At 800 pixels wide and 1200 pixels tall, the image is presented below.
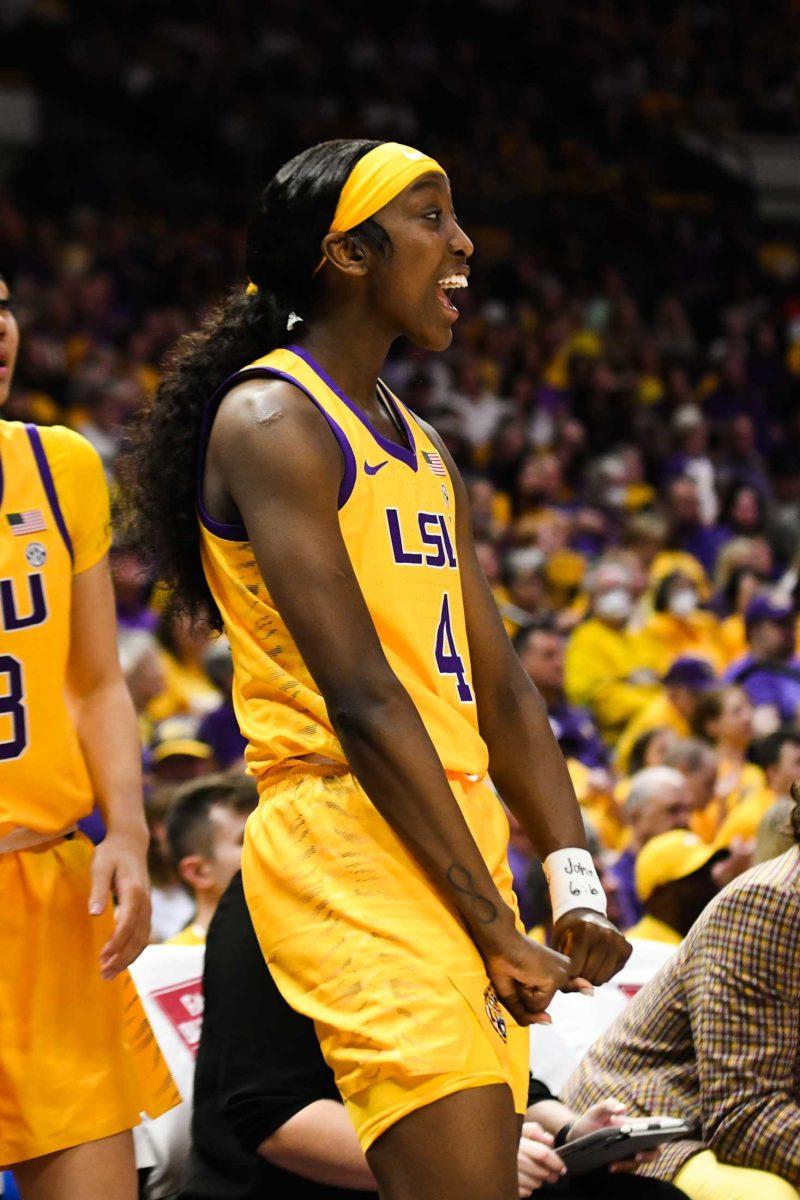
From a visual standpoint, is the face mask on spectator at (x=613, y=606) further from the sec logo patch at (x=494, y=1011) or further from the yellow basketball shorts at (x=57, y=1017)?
the sec logo patch at (x=494, y=1011)

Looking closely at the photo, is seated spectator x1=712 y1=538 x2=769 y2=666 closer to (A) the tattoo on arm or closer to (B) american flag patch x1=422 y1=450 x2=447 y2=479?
(B) american flag patch x1=422 y1=450 x2=447 y2=479

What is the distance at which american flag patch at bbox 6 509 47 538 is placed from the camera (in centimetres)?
271

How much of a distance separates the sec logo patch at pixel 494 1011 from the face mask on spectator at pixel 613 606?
739 cm

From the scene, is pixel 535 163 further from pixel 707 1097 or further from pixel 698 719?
pixel 707 1097

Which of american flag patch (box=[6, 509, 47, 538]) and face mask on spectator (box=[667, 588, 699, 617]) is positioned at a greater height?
american flag patch (box=[6, 509, 47, 538])

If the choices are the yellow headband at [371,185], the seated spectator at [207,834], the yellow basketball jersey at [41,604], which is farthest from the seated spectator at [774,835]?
the yellow headband at [371,185]

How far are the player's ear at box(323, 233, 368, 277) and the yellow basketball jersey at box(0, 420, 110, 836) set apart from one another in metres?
0.53

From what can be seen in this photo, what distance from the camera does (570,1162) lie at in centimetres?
320

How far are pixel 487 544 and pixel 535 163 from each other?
827cm

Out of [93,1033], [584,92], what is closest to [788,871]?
[93,1033]

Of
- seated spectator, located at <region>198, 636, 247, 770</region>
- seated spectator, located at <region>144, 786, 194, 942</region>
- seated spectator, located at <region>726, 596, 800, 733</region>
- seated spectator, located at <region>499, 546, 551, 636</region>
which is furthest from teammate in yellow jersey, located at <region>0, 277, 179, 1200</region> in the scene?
seated spectator, located at <region>499, 546, 551, 636</region>

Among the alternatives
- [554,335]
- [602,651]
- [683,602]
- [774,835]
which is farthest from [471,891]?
[554,335]

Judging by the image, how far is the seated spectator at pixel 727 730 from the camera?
24.6 ft

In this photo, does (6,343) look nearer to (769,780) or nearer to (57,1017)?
(57,1017)
